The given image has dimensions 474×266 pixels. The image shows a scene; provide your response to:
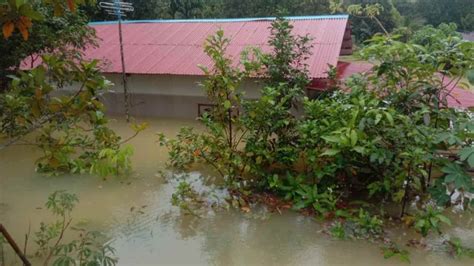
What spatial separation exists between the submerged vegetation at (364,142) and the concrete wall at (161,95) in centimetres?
327

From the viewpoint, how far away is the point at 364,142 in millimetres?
4664

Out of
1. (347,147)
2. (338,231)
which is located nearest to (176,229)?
(338,231)

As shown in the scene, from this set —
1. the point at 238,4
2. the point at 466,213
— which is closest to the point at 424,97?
the point at 466,213

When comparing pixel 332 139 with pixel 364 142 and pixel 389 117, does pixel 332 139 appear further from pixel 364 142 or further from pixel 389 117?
pixel 389 117

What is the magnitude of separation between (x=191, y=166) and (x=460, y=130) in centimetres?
396

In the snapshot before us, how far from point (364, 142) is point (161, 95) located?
6302 mm

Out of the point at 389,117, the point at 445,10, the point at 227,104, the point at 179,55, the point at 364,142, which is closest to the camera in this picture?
the point at 389,117

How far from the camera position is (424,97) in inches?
194

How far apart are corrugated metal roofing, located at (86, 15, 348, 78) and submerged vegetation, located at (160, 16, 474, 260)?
269 cm

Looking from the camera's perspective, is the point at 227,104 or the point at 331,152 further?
the point at 227,104

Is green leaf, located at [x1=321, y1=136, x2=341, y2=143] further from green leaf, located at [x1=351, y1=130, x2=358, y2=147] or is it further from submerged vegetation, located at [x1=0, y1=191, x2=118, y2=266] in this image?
submerged vegetation, located at [x1=0, y1=191, x2=118, y2=266]

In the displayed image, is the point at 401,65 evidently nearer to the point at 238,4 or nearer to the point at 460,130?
the point at 460,130

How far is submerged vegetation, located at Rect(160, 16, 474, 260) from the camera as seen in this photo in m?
4.52

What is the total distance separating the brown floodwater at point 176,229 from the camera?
4.27m
